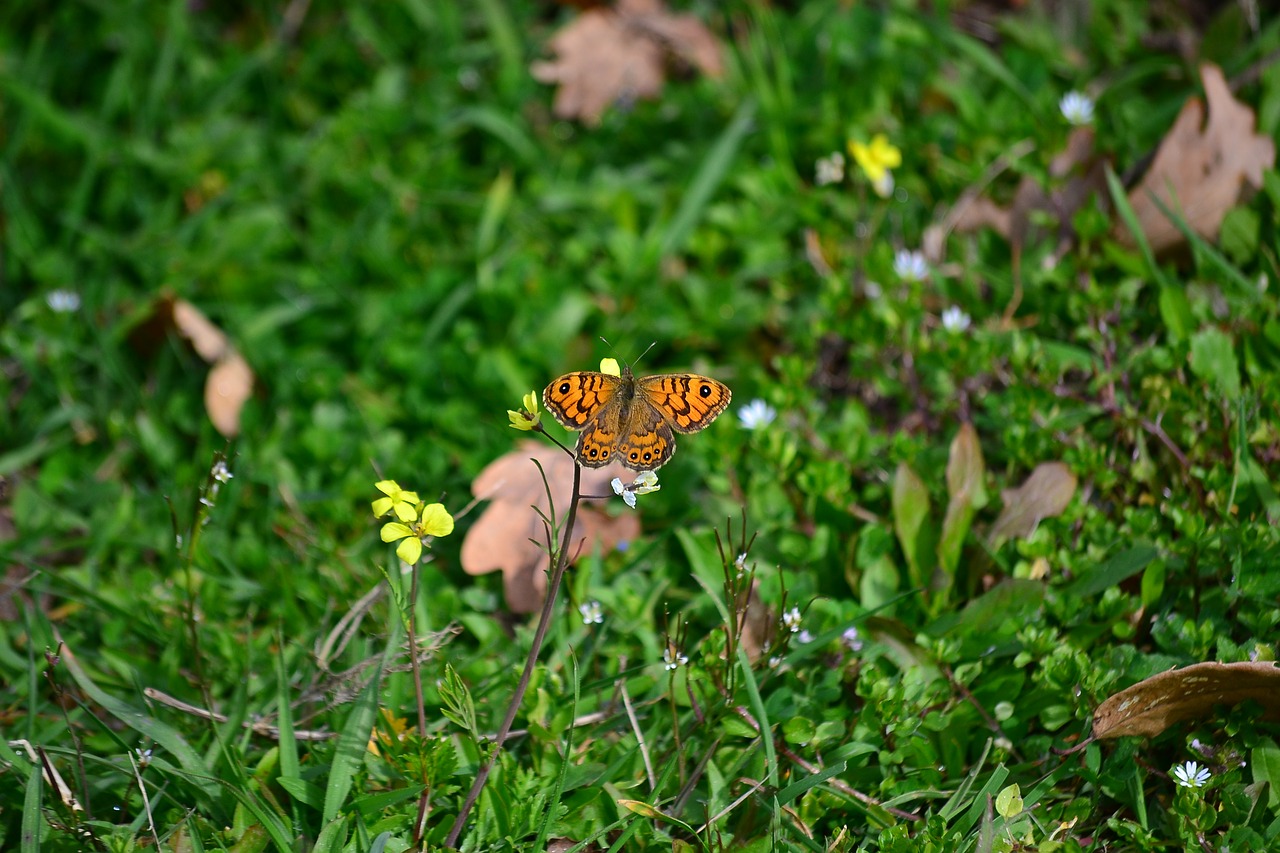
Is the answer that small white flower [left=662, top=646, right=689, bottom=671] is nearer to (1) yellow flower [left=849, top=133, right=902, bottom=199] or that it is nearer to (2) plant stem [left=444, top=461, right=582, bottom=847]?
(2) plant stem [left=444, top=461, right=582, bottom=847]

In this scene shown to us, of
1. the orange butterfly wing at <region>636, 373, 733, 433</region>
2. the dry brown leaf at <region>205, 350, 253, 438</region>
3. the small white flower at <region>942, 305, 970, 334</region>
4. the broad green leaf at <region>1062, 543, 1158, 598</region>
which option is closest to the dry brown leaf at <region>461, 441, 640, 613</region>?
the orange butterfly wing at <region>636, 373, 733, 433</region>

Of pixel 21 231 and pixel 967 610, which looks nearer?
pixel 967 610

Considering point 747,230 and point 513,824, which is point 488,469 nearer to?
point 513,824

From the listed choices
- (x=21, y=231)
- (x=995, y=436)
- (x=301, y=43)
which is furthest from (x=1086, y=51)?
(x=21, y=231)

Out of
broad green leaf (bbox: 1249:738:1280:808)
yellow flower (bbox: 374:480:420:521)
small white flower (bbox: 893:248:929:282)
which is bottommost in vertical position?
broad green leaf (bbox: 1249:738:1280:808)

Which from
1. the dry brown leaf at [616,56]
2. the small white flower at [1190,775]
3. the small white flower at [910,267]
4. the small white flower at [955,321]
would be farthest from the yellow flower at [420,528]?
the dry brown leaf at [616,56]

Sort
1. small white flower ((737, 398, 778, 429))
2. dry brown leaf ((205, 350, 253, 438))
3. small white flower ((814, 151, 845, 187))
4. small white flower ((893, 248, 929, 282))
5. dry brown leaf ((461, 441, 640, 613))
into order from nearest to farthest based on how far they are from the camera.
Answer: dry brown leaf ((461, 441, 640, 613)) < small white flower ((737, 398, 778, 429)) < small white flower ((893, 248, 929, 282)) < dry brown leaf ((205, 350, 253, 438)) < small white flower ((814, 151, 845, 187))

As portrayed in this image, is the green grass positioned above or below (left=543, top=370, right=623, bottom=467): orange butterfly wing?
below
